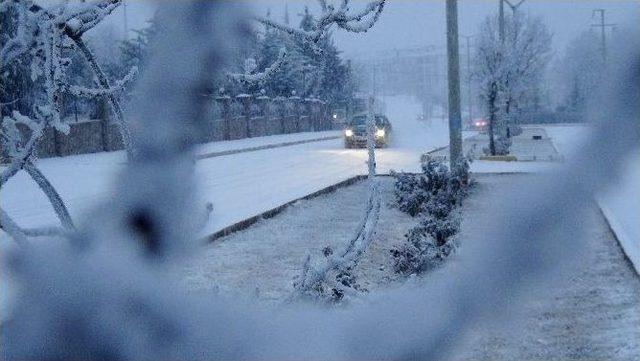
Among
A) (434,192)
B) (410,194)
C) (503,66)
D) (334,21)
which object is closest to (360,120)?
(503,66)

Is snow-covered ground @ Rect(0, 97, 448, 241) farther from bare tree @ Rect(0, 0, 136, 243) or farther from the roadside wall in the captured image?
bare tree @ Rect(0, 0, 136, 243)

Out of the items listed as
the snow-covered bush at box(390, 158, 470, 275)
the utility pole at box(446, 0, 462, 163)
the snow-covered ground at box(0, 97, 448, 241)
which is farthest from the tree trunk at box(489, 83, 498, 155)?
the snow-covered bush at box(390, 158, 470, 275)

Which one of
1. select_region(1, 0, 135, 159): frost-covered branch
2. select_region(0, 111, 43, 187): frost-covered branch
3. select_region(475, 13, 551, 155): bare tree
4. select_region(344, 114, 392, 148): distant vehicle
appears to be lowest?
select_region(344, 114, 392, 148): distant vehicle

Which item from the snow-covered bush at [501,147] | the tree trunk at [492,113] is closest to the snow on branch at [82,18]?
the tree trunk at [492,113]

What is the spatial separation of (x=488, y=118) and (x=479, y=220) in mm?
21254

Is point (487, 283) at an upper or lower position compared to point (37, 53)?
lower

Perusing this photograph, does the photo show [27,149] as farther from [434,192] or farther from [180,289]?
[434,192]

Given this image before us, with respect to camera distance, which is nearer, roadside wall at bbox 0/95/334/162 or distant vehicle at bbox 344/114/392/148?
roadside wall at bbox 0/95/334/162

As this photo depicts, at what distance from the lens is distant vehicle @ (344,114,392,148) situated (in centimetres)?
2596

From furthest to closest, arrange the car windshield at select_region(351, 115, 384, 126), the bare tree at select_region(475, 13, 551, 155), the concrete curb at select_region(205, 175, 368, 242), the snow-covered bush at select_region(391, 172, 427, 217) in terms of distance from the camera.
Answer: the car windshield at select_region(351, 115, 384, 126) → the bare tree at select_region(475, 13, 551, 155) → the snow-covered bush at select_region(391, 172, 427, 217) → the concrete curb at select_region(205, 175, 368, 242)

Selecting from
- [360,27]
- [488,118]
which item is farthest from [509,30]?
[360,27]

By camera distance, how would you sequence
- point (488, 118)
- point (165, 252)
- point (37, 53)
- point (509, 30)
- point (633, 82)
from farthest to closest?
point (509, 30), point (488, 118), point (37, 53), point (165, 252), point (633, 82)

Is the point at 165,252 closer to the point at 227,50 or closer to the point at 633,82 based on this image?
the point at 227,50

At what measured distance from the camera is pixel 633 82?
300 millimetres
